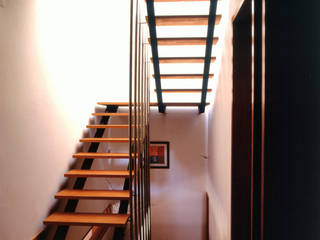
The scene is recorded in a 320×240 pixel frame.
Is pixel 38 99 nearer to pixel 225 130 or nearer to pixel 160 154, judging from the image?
pixel 225 130

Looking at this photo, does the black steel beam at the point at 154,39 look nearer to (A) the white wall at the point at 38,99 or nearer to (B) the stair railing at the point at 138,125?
(B) the stair railing at the point at 138,125

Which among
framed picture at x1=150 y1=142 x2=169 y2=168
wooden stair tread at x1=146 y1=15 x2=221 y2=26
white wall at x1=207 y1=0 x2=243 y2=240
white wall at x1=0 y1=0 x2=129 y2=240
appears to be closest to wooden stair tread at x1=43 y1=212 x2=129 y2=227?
white wall at x1=0 y1=0 x2=129 y2=240

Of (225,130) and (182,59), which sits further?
(182,59)

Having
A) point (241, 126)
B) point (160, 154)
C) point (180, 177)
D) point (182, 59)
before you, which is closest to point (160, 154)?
point (160, 154)

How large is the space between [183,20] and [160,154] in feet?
8.84

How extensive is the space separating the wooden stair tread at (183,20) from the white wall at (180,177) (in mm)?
2093

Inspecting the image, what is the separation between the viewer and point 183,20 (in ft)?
9.60

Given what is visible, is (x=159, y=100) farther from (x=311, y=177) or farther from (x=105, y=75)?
(x=311, y=177)

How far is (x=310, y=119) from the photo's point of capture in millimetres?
1203

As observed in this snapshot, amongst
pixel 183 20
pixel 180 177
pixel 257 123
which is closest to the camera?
pixel 257 123

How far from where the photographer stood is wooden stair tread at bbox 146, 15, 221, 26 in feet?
9.52

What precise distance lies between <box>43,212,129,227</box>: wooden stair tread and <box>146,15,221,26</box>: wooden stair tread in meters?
2.21

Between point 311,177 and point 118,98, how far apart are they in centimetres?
415

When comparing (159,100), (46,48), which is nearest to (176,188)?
(159,100)
